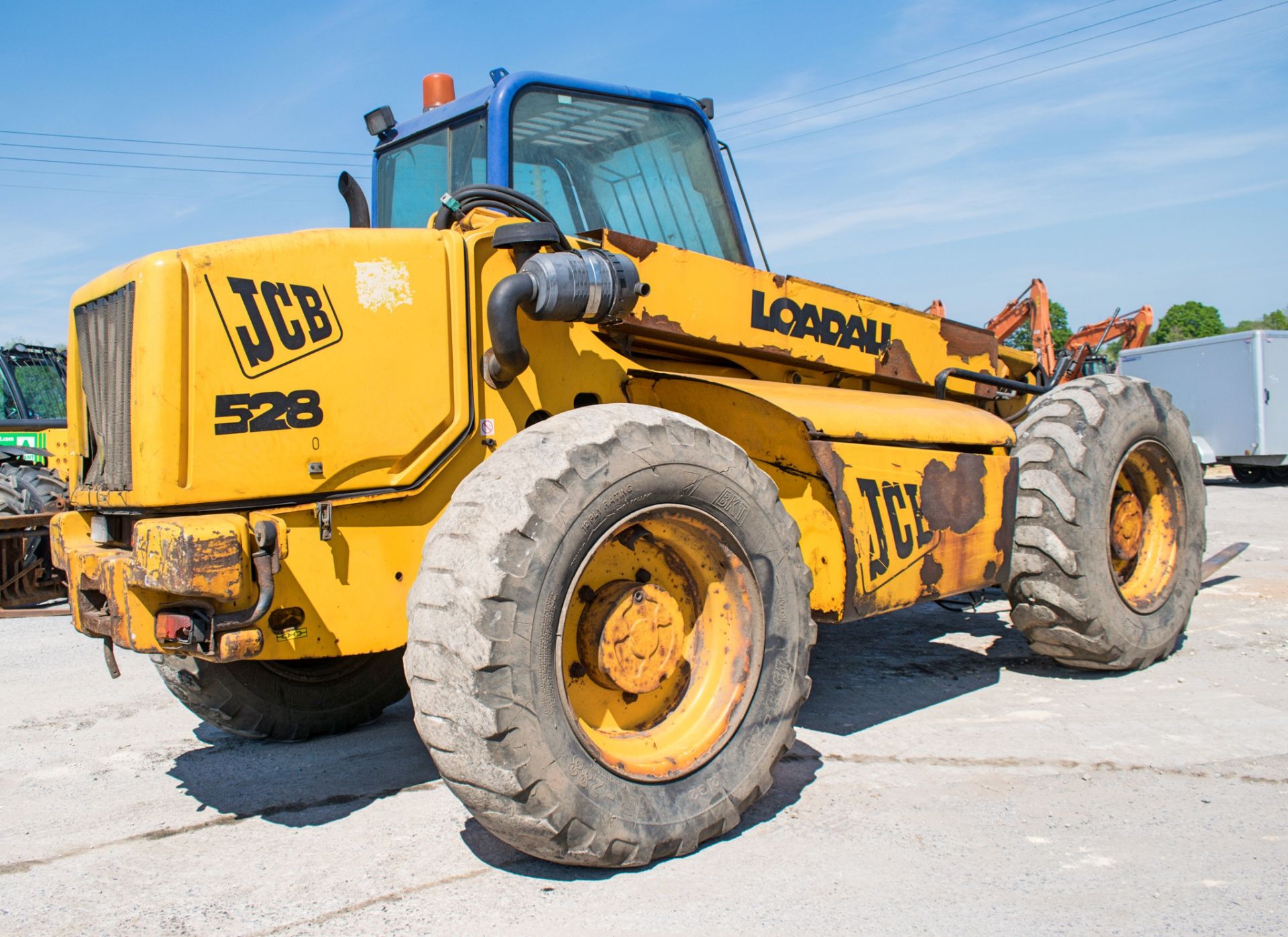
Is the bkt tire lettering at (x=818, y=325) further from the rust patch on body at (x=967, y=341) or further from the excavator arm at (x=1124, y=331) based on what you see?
the excavator arm at (x=1124, y=331)

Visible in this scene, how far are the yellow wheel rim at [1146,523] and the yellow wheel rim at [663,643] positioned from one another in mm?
2941

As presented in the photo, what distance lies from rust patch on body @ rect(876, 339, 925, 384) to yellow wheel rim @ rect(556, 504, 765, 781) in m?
2.13

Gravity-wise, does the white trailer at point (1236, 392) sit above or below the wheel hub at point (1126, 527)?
above

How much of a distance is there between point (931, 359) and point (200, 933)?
169 inches

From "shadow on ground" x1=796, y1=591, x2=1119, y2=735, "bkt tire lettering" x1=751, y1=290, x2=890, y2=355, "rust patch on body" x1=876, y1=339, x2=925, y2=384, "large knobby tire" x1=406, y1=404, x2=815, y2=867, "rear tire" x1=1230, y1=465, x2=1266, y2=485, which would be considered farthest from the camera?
"rear tire" x1=1230, y1=465, x2=1266, y2=485

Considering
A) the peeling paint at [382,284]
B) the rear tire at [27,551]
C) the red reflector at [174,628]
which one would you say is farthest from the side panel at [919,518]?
the rear tire at [27,551]

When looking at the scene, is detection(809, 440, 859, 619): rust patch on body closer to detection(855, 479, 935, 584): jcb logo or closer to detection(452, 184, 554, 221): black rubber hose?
detection(855, 479, 935, 584): jcb logo

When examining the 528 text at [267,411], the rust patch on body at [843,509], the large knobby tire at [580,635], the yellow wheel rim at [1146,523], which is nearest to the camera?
the large knobby tire at [580,635]

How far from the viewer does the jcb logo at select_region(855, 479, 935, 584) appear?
4039 millimetres

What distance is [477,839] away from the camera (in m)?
3.29

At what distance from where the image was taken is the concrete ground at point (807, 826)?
2795mm

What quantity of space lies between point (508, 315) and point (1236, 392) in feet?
57.6

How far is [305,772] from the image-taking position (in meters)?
4.11

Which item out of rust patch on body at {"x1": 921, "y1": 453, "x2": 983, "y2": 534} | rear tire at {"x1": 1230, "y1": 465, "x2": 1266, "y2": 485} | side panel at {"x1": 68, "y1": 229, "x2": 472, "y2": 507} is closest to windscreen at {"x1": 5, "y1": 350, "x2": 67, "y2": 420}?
side panel at {"x1": 68, "y1": 229, "x2": 472, "y2": 507}
